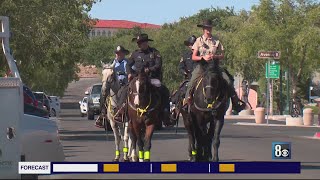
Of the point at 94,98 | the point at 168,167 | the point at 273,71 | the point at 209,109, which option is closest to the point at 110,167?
the point at 168,167

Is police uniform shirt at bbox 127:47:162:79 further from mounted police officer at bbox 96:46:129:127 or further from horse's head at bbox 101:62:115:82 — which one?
horse's head at bbox 101:62:115:82

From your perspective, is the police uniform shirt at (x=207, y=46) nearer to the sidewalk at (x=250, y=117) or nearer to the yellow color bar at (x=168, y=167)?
the yellow color bar at (x=168, y=167)

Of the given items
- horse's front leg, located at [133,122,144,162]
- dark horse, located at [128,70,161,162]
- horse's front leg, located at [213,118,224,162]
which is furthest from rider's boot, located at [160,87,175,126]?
horse's front leg, located at [213,118,224,162]

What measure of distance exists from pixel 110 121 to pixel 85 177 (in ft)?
20.2

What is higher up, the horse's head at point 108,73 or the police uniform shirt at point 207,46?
the police uniform shirt at point 207,46

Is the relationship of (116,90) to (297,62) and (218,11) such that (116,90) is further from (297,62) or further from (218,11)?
(218,11)

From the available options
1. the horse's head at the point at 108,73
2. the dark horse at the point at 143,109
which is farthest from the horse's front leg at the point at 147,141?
the horse's head at the point at 108,73

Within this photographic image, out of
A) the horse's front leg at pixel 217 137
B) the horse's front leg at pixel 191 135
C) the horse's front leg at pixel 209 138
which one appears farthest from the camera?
the horse's front leg at pixel 191 135

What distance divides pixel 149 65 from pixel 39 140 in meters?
3.79

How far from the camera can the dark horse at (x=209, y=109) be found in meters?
16.5

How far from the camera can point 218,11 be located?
5354 inches

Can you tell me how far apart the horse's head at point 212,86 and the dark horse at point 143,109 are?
1.06m

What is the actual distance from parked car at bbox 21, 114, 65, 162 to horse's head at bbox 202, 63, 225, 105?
308cm

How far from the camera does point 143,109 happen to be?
16828 mm
